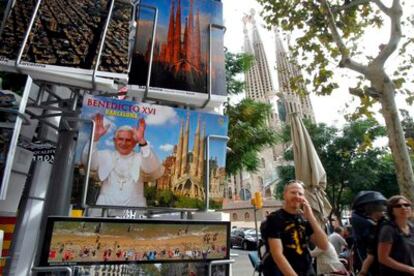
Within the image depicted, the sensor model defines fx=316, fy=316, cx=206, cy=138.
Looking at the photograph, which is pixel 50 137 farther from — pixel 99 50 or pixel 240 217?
pixel 240 217

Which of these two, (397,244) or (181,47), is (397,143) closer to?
(397,244)

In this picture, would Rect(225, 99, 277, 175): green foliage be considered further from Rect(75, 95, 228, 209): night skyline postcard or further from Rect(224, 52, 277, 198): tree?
Rect(75, 95, 228, 209): night skyline postcard

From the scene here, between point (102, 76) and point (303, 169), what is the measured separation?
4.08 m

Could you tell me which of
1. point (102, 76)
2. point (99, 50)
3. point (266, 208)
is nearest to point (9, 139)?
point (102, 76)

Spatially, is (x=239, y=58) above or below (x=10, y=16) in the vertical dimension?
above

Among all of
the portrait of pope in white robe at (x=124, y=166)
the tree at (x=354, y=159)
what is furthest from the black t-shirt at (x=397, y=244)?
the tree at (x=354, y=159)

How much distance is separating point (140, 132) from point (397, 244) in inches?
87.1

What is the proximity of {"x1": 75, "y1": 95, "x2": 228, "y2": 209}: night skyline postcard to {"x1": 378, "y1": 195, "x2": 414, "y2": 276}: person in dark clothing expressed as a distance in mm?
1380

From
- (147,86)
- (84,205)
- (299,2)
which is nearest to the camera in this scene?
(84,205)

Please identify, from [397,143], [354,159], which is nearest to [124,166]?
[397,143]

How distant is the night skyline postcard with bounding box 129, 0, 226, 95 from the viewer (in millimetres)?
2607

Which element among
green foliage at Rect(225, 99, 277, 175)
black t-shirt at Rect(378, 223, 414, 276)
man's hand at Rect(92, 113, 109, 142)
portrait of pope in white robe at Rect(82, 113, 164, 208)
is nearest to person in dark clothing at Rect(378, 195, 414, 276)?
black t-shirt at Rect(378, 223, 414, 276)

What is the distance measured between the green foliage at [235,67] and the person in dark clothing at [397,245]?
29.6ft

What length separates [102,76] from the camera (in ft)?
7.27
